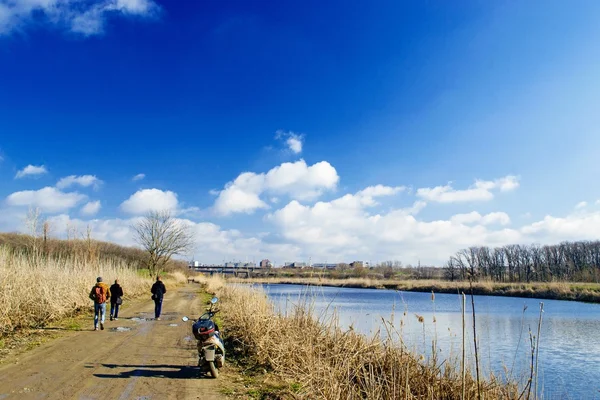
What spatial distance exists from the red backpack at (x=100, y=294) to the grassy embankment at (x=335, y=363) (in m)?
4.63

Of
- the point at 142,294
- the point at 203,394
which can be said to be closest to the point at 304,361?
the point at 203,394

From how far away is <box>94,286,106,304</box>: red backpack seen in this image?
41.5ft

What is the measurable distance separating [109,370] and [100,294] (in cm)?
588

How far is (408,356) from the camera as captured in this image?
617 centimetres

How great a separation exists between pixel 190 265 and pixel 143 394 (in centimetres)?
8260

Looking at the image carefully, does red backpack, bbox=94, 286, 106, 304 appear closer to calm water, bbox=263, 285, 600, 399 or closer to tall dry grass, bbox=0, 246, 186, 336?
tall dry grass, bbox=0, 246, 186, 336

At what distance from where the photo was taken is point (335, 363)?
7.35m

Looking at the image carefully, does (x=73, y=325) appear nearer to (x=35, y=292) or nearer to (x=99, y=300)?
(x=35, y=292)

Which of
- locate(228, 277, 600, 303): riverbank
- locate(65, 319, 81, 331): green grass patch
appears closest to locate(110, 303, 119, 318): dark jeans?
locate(65, 319, 81, 331): green grass patch

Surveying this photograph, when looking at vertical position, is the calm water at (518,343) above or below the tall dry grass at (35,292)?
below

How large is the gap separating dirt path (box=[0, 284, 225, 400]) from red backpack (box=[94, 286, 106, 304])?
1.04 metres

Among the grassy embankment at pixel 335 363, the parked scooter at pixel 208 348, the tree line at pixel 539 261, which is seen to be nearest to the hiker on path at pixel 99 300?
the grassy embankment at pixel 335 363

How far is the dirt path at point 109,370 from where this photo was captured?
20.2 feet

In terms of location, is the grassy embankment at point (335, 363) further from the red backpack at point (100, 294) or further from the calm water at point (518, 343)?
the red backpack at point (100, 294)
